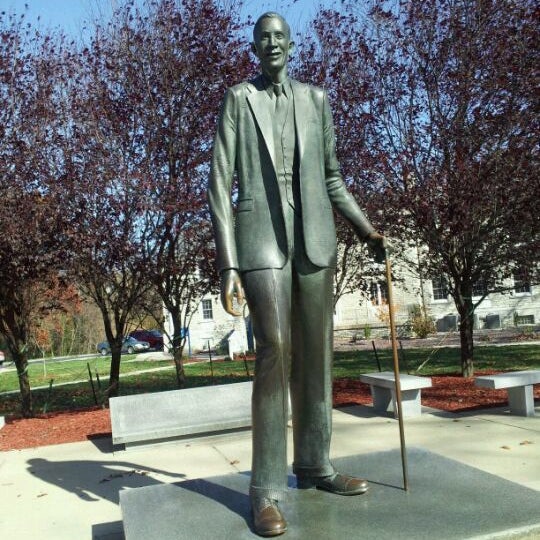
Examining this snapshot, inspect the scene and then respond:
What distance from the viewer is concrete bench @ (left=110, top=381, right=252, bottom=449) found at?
760cm

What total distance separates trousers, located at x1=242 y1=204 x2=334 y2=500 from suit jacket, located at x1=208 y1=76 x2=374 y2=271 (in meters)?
0.08

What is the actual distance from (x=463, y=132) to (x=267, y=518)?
8495mm

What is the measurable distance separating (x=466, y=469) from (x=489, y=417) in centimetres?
391

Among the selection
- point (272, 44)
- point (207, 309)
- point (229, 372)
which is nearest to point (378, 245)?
point (272, 44)

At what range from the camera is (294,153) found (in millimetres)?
4148

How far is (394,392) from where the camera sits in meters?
8.44

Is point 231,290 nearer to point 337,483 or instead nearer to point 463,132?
point 337,483

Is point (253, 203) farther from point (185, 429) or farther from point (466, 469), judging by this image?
point (185, 429)

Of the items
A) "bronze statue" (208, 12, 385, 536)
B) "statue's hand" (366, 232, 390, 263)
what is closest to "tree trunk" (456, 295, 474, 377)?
"statue's hand" (366, 232, 390, 263)

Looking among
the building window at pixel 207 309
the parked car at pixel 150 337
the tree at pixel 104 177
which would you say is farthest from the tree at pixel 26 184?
the parked car at pixel 150 337

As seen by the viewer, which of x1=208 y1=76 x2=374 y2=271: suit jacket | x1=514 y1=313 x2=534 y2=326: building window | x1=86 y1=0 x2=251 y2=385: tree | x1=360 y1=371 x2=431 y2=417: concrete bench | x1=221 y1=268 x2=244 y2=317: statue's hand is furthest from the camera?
x1=514 y1=313 x2=534 y2=326: building window

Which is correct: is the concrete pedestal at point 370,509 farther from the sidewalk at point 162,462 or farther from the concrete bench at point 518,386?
the concrete bench at point 518,386

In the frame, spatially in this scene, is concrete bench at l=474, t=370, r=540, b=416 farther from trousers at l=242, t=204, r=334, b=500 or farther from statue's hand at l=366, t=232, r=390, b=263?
trousers at l=242, t=204, r=334, b=500

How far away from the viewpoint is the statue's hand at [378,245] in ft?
14.0
